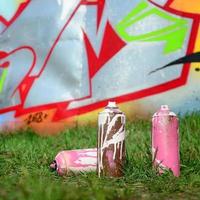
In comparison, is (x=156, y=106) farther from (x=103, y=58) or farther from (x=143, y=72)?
(x=103, y=58)

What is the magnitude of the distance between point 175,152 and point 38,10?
4.63m

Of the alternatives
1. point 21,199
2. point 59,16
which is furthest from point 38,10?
point 21,199

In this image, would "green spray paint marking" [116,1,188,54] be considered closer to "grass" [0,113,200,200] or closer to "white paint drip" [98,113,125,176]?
"grass" [0,113,200,200]

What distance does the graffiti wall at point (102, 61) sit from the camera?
272 inches

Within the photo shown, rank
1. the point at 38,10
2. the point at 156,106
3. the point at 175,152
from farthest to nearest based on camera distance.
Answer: the point at 38,10, the point at 156,106, the point at 175,152

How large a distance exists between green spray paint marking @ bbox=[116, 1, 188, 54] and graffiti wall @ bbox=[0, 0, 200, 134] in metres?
0.01

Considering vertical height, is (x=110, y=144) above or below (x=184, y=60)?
below

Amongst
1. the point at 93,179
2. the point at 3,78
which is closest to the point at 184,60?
the point at 3,78

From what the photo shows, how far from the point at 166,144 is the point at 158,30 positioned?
3.94 meters

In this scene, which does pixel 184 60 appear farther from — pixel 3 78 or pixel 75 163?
pixel 75 163

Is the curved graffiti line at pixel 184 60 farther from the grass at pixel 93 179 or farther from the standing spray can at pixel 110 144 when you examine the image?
the standing spray can at pixel 110 144

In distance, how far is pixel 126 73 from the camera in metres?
6.96

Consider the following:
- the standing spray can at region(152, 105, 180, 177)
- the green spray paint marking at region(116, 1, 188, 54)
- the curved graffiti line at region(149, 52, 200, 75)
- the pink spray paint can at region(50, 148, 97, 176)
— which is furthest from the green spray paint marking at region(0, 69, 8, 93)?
the standing spray can at region(152, 105, 180, 177)

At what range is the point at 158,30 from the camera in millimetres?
7016
